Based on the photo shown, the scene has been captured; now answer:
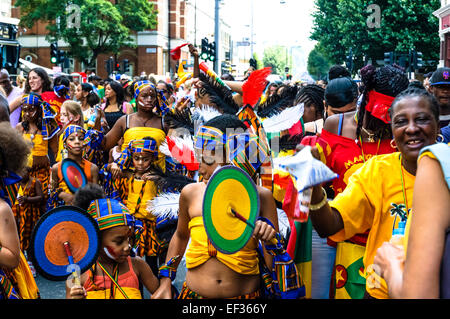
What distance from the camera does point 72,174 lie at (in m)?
6.35

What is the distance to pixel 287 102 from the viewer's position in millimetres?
4324

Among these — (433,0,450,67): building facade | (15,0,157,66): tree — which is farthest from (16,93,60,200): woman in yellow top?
(15,0,157,66): tree

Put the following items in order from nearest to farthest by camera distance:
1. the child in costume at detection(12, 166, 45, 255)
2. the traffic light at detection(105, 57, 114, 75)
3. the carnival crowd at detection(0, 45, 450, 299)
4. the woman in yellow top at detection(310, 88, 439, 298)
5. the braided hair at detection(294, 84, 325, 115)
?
1. the carnival crowd at detection(0, 45, 450, 299)
2. the woman in yellow top at detection(310, 88, 439, 298)
3. the braided hair at detection(294, 84, 325, 115)
4. the child in costume at detection(12, 166, 45, 255)
5. the traffic light at detection(105, 57, 114, 75)

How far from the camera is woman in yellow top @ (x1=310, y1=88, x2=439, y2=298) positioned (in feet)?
9.23

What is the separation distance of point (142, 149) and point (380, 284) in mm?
→ 3595

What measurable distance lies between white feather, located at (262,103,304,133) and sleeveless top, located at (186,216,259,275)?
0.96 meters

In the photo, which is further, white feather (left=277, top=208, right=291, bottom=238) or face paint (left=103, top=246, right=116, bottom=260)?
face paint (left=103, top=246, right=116, bottom=260)

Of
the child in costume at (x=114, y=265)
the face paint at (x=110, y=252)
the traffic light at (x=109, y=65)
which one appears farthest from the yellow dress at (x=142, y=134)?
the traffic light at (x=109, y=65)

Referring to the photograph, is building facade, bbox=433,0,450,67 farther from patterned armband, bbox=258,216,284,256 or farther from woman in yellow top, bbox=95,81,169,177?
patterned armband, bbox=258,216,284,256

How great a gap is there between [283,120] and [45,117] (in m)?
4.02

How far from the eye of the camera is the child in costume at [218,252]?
338 centimetres

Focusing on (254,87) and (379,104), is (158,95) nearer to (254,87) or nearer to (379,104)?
(254,87)

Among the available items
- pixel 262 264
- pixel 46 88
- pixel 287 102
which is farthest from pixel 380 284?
pixel 46 88

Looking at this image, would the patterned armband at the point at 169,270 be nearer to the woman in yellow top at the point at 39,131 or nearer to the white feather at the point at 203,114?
the white feather at the point at 203,114
